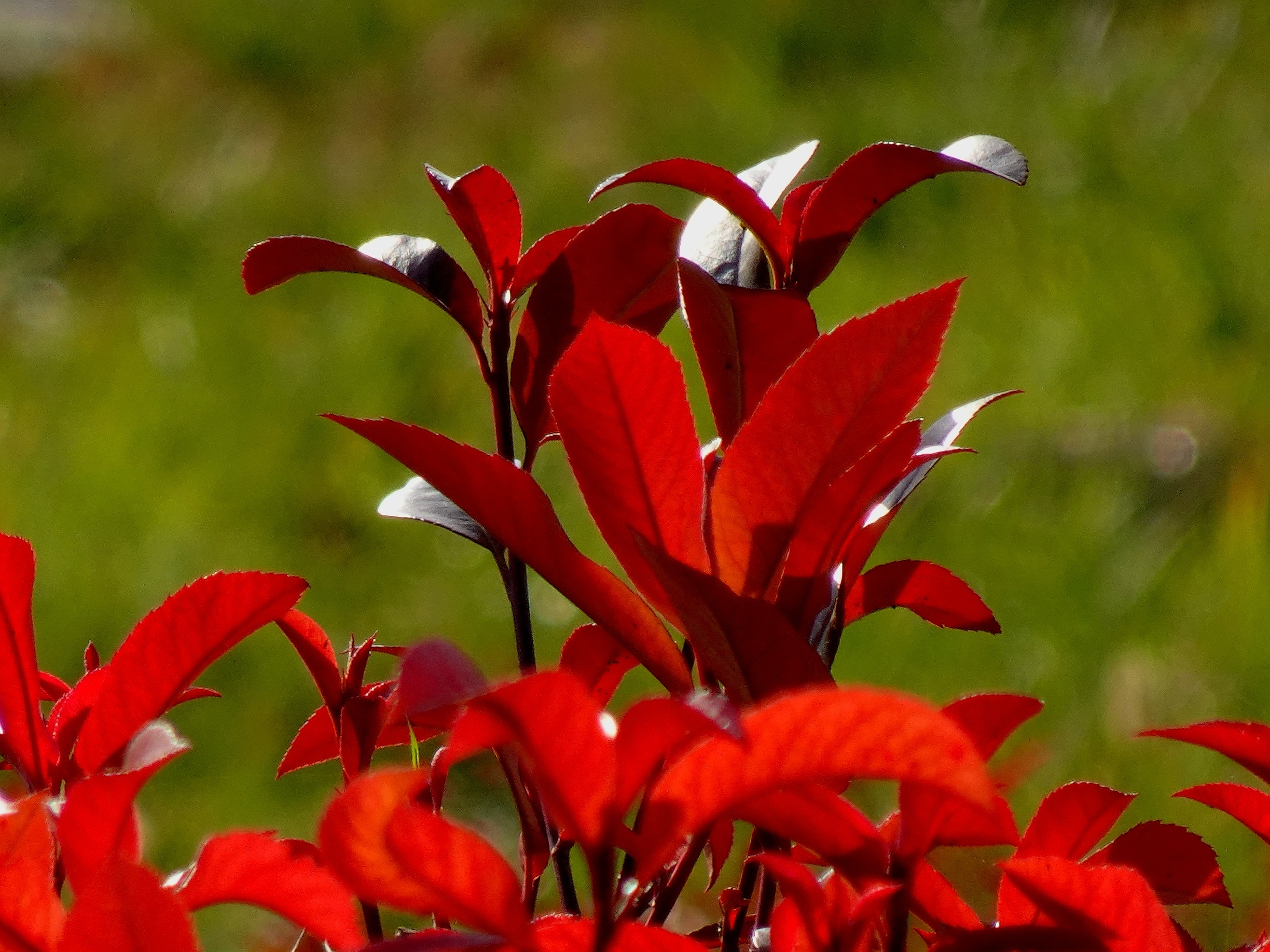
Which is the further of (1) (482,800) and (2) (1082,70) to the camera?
(2) (1082,70)

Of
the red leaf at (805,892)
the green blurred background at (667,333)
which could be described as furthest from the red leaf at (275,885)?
the green blurred background at (667,333)

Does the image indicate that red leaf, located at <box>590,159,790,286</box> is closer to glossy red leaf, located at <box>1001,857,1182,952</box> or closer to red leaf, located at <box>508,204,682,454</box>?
red leaf, located at <box>508,204,682,454</box>

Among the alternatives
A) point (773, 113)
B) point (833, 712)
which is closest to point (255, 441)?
point (773, 113)

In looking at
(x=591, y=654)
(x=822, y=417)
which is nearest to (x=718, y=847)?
(x=591, y=654)

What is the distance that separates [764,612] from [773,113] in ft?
10.4

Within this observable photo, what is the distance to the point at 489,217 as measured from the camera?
1.65 ft

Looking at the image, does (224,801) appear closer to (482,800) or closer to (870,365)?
(482,800)

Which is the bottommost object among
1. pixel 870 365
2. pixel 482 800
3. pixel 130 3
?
→ pixel 482 800

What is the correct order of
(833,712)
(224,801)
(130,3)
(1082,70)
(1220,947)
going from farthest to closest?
(130,3) → (1082,70) → (224,801) → (1220,947) → (833,712)

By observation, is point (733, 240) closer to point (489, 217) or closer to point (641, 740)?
point (489, 217)

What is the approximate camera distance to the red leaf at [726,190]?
44 centimetres

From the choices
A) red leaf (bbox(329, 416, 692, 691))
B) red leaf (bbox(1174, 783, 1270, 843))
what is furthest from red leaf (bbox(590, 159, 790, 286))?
red leaf (bbox(1174, 783, 1270, 843))

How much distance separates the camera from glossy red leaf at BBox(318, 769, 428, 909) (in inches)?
11.1

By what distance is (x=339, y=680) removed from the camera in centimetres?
47
